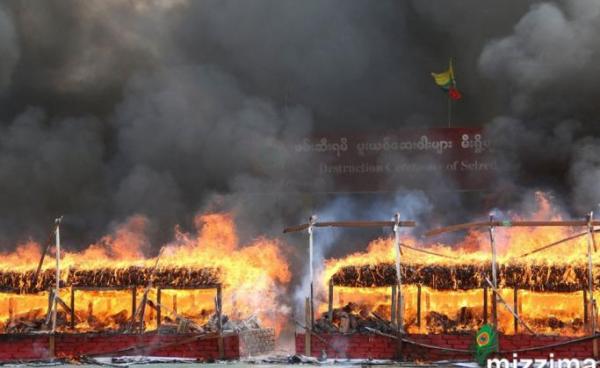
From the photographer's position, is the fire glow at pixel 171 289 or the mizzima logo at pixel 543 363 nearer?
the mizzima logo at pixel 543 363

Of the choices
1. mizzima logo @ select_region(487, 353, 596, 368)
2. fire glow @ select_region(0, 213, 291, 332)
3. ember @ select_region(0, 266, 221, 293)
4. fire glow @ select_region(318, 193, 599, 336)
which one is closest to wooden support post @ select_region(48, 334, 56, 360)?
fire glow @ select_region(0, 213, 291, 332)

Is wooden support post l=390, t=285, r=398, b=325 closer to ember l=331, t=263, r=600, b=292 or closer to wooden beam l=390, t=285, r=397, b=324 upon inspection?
wooden beam l=390, t=285, r=397, b=324

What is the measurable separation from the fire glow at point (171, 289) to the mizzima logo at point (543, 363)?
8013 millimetres

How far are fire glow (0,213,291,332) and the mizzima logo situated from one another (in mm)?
8013

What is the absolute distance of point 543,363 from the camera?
22.1 metres

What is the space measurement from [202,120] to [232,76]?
9.58ft

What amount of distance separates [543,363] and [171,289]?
1063 cm

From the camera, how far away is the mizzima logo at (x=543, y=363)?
22000mm

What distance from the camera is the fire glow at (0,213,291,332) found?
2600cm

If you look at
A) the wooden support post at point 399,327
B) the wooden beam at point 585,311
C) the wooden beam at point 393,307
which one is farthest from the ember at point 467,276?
the wooden support post at point 399,327

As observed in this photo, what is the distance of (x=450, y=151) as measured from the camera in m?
38.1

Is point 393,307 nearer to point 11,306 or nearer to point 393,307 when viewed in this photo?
point 393,307

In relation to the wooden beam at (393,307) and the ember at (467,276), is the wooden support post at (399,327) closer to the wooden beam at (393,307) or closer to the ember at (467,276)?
the wooden beam at (393,307)

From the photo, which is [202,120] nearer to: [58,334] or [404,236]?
[404,236]
